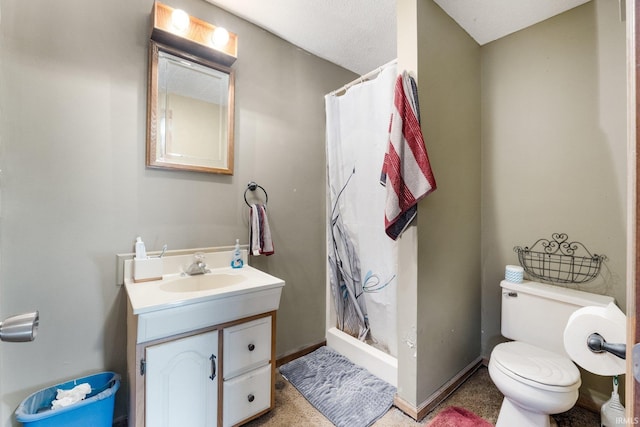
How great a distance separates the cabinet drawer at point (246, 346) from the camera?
4.22ft

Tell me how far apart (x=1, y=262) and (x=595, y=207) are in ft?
9.96

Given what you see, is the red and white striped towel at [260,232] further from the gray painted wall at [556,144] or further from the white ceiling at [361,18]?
the gray painted wall at [556,144]

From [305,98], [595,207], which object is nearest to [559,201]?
[595,207]

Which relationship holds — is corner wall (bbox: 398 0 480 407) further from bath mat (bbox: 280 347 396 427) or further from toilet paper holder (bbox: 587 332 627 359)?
toilet paper holder (bbox: 587 332 627 359)

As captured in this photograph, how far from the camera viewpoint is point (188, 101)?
1.55 meters

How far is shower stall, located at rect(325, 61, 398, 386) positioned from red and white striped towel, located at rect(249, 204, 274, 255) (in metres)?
0.62

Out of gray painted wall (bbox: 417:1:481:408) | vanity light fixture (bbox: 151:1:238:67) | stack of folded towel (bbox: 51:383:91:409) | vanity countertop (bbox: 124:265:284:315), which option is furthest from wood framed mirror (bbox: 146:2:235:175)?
gray painted wall (bbox: 417:1:481:408)

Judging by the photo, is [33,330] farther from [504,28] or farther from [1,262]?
[504,28]

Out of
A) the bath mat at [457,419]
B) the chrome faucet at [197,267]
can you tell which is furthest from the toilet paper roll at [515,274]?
the chrome faucet at [197,267]

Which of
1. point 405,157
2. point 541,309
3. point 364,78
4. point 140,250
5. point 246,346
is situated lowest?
point 246,346

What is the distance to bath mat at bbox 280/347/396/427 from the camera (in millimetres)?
1490

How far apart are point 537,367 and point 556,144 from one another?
1.36 meters

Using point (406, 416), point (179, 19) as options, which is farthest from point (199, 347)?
point (179, 19)

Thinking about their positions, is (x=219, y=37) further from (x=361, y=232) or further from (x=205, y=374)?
(x=205, y=374)
